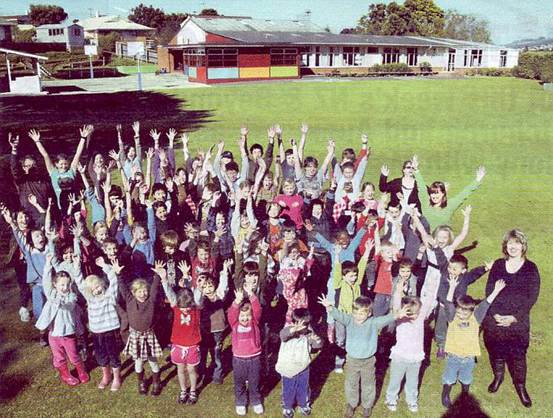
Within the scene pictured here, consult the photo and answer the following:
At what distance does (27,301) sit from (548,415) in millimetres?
6129

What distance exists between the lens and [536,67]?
4453cm

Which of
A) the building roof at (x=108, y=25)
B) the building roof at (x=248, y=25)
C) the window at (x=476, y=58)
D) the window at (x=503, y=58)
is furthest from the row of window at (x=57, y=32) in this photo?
the window at (x=503, y=58)

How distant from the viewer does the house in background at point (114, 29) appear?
7256 cm

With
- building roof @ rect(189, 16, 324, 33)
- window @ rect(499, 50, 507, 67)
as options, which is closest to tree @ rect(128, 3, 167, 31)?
building roof @ rect(189, 16, 324, 33)

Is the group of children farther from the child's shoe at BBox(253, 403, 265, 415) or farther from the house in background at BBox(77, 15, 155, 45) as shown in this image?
the house in background at BBox(77, 15, 155, 45)

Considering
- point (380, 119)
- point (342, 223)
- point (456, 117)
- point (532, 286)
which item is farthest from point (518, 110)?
point (532, 286)

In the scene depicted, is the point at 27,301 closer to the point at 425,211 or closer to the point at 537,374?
the point at 425,211

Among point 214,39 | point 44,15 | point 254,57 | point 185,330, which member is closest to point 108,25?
point 44,15

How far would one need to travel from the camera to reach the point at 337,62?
165 feet

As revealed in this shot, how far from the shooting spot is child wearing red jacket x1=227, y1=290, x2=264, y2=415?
4512 millimetres

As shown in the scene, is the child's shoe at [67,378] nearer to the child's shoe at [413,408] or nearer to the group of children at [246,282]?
the group of children at [246,282]

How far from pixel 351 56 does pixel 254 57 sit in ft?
41.4

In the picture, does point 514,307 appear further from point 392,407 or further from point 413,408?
point 392,407

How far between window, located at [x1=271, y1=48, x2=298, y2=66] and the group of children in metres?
38.5
